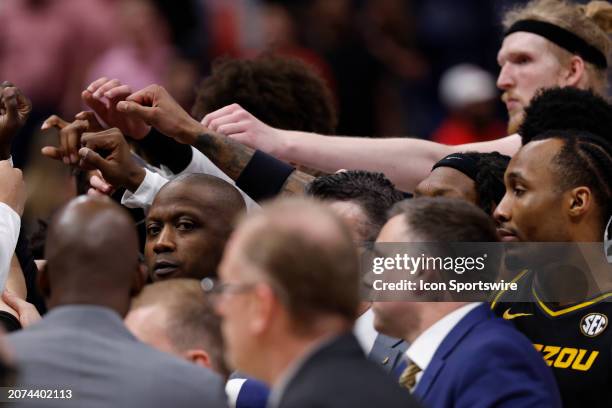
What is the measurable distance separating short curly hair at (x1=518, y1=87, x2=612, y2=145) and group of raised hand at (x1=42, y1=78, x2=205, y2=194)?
3.81 ft

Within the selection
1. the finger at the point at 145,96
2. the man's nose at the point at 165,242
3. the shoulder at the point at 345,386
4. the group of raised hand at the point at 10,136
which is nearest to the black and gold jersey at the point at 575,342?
the man's nose at the point at 165,242

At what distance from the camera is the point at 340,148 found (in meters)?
4.73

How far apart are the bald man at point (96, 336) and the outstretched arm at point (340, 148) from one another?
1.59 metres

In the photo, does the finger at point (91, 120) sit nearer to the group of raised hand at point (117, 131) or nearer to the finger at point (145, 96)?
the group of raised hand at point (117, 131)

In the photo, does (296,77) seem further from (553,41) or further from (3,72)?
(3,72)

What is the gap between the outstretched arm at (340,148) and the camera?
4559 mm

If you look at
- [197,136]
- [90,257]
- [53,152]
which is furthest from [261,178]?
[90,257]

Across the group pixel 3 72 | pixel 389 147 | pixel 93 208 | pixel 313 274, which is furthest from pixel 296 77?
pixel 3 72

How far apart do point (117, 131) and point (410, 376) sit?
1.46 meters

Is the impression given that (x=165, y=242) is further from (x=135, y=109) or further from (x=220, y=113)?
(x=220, y=113)

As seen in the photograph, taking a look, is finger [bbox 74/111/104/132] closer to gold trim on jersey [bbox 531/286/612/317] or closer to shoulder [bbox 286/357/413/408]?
gold trim on jersey [bbox 531/286/612/317]

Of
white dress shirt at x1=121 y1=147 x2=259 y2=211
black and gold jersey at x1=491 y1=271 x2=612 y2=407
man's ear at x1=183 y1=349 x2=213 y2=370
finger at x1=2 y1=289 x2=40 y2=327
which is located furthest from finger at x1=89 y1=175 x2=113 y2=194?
black and gold jersey at x1=491 y1=271 x2=612 y2=407

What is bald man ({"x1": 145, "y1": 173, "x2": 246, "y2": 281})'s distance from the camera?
4.12 m

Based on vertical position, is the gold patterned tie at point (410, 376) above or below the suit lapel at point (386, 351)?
above
